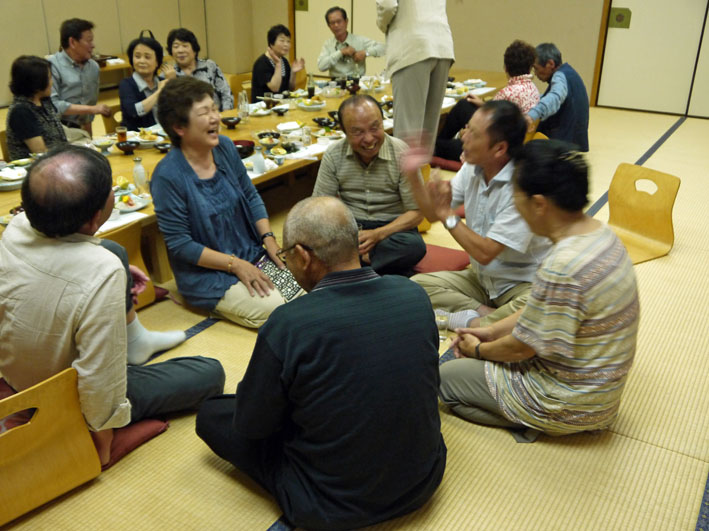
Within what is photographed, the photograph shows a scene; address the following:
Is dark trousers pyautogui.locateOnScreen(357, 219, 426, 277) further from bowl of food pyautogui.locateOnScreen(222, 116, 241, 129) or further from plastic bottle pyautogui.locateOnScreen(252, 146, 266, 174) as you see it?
bowl of food pyautogui.locateOnScreen(222, 116, 241, 129)

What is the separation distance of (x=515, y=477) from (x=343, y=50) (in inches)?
201

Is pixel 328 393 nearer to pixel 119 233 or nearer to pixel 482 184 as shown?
pixel 482 184

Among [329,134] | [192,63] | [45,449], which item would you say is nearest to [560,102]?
[329,134]

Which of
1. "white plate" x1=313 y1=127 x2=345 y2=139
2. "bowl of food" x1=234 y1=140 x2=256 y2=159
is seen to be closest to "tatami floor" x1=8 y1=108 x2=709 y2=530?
"bowl of food" x1=234 y1=140 x2=256 y2=159

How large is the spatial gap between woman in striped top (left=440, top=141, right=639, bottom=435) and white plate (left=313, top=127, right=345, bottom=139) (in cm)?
245

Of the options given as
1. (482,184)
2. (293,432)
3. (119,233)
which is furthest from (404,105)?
(293,432)

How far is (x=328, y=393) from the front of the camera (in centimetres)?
154

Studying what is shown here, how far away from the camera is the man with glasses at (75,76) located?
15.4 ft

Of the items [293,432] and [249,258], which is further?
[249,258]

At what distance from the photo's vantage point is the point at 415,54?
4273mm

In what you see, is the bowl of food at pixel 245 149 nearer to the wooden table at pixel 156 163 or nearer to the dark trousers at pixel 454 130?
the wooden table at pixel 156 163

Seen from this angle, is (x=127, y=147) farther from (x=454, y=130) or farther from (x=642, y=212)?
(x=642, y=212)

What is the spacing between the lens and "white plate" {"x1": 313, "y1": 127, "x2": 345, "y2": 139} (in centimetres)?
424

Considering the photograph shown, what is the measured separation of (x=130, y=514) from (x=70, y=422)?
328mm
